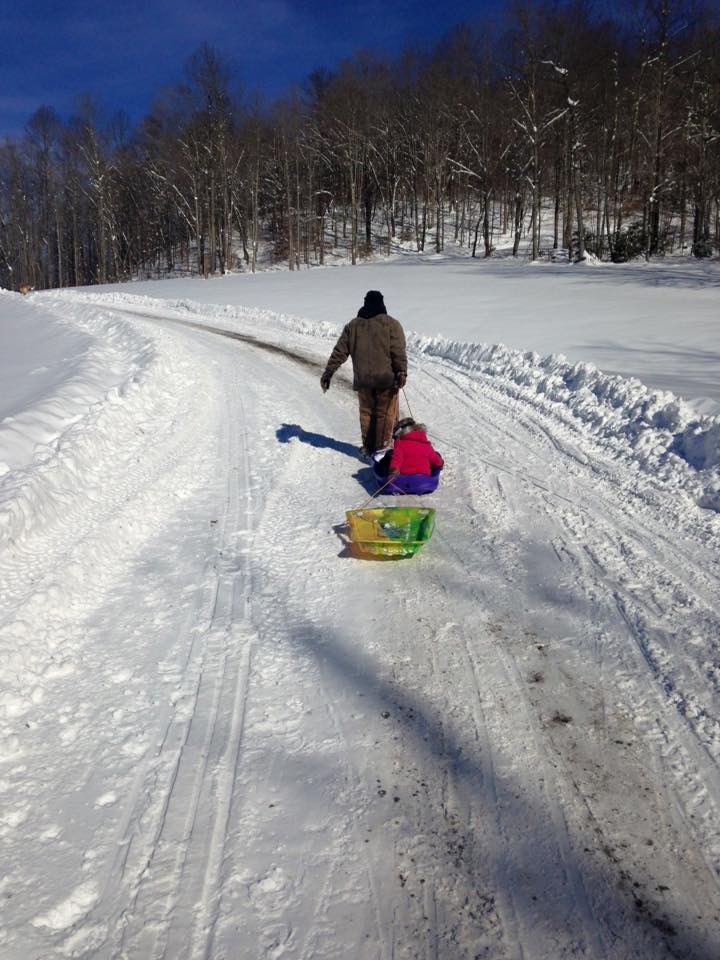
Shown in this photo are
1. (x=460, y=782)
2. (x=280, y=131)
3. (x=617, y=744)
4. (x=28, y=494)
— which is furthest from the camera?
(x=280, y=131)

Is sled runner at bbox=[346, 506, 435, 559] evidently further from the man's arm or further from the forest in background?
the forest in background

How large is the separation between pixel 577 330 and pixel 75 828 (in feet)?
46.1

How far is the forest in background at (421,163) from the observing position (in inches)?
1226

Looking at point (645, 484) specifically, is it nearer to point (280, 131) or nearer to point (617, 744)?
point (617, 744)

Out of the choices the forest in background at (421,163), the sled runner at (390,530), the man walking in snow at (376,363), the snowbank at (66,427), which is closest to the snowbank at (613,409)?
the man walking in snow at (376,363)

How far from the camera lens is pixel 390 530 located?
4.80m

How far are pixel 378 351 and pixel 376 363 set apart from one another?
13 centimetres

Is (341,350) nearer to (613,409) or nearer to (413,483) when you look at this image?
(413,483)

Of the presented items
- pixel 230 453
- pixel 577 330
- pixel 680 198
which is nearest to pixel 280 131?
pixel 680 198

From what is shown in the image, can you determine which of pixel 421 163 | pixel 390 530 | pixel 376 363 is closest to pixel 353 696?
pixel 390 530

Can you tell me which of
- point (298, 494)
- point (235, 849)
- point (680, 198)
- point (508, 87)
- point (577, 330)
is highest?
point (508, 87)

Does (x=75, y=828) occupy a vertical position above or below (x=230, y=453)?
below

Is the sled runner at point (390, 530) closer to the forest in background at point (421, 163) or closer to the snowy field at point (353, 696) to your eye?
the snowy field at point (353, 696)

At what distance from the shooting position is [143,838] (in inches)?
97.5
